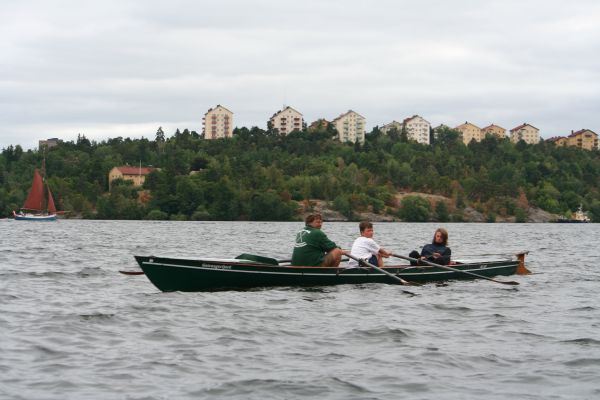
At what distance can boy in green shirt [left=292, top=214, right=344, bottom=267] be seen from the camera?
77.5 feet

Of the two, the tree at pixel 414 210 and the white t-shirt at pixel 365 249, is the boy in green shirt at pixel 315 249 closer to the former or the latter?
the white t-shirt at pixel 365 249

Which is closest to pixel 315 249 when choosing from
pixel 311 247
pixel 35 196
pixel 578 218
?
pixel 311 247

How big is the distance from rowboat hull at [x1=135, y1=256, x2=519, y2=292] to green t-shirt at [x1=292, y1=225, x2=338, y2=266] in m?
0.34

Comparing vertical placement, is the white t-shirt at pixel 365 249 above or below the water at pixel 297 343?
above

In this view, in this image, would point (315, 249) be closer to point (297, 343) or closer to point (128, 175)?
point (297, 343)

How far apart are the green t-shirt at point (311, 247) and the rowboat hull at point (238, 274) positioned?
0.34 m

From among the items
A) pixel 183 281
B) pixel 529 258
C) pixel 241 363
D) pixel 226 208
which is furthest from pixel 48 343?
pixel 226 208

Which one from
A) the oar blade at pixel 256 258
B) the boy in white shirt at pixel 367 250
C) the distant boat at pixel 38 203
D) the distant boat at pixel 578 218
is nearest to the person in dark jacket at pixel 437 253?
the boy in white shirt at pixel 367 250

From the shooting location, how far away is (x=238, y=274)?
23031 millimetres

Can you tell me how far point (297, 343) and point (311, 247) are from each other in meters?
8.30

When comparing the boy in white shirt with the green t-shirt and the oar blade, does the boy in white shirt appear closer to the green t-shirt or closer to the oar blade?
the green t-shirt

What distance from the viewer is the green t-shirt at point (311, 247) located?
931 inches

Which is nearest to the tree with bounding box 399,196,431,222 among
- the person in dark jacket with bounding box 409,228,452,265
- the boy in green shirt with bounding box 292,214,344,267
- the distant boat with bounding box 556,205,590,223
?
the distant boat with bounding box 556,205,590,223

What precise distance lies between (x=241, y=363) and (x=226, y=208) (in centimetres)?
15148
